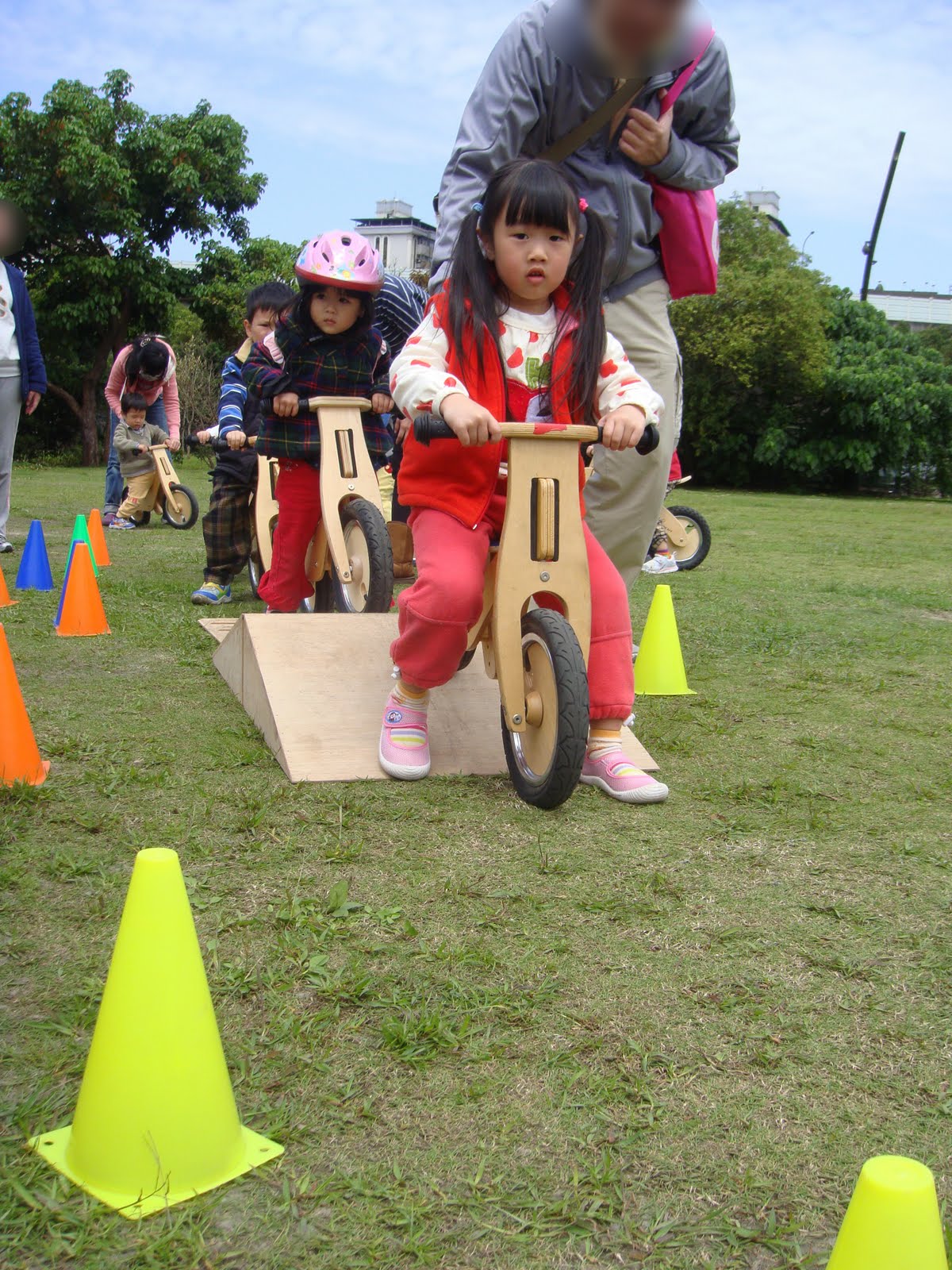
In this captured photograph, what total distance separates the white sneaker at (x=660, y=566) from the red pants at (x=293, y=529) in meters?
3.86

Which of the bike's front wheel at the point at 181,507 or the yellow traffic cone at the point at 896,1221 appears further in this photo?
the bike's front wheel at the point at 181,507

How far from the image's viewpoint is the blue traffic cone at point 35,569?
6.41 metres

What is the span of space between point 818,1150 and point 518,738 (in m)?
1.62

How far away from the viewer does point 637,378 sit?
331 centimetres

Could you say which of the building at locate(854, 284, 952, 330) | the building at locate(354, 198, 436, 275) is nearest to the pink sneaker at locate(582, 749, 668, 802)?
the building at locate(354, 198, 436, 275)

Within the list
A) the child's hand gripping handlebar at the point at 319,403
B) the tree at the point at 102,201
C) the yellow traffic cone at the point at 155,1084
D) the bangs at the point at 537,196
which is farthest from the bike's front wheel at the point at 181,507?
the tree at the point at 102,201

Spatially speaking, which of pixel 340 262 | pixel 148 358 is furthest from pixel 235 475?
pixel 148 358

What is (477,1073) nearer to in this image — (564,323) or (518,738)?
(518,738)

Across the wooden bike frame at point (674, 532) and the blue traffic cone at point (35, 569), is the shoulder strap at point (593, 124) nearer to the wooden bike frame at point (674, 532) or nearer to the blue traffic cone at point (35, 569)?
the blue traffic cone at point (35, 569)

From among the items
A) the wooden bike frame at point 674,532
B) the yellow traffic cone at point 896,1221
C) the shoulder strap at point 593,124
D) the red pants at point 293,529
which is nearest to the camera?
the yellow traffic cone at point 896,1221

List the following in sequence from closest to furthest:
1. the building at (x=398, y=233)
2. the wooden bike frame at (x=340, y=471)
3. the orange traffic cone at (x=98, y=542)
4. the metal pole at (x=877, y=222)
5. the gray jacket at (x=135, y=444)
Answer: the wooden bike frame at (x=340, y=471) → the orange traffic cone at (x=98, y=542) → the gray jacket at (x=135, y=444) → the metal pole at (x=877, y=222) → the building at (x=398, y=233)

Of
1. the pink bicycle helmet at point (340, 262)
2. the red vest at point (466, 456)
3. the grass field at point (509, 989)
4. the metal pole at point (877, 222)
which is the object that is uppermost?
the metal pole at point (877, 222)

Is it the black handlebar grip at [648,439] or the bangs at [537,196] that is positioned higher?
the bangs at [537,196]

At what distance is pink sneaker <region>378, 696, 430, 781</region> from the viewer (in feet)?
10.5
